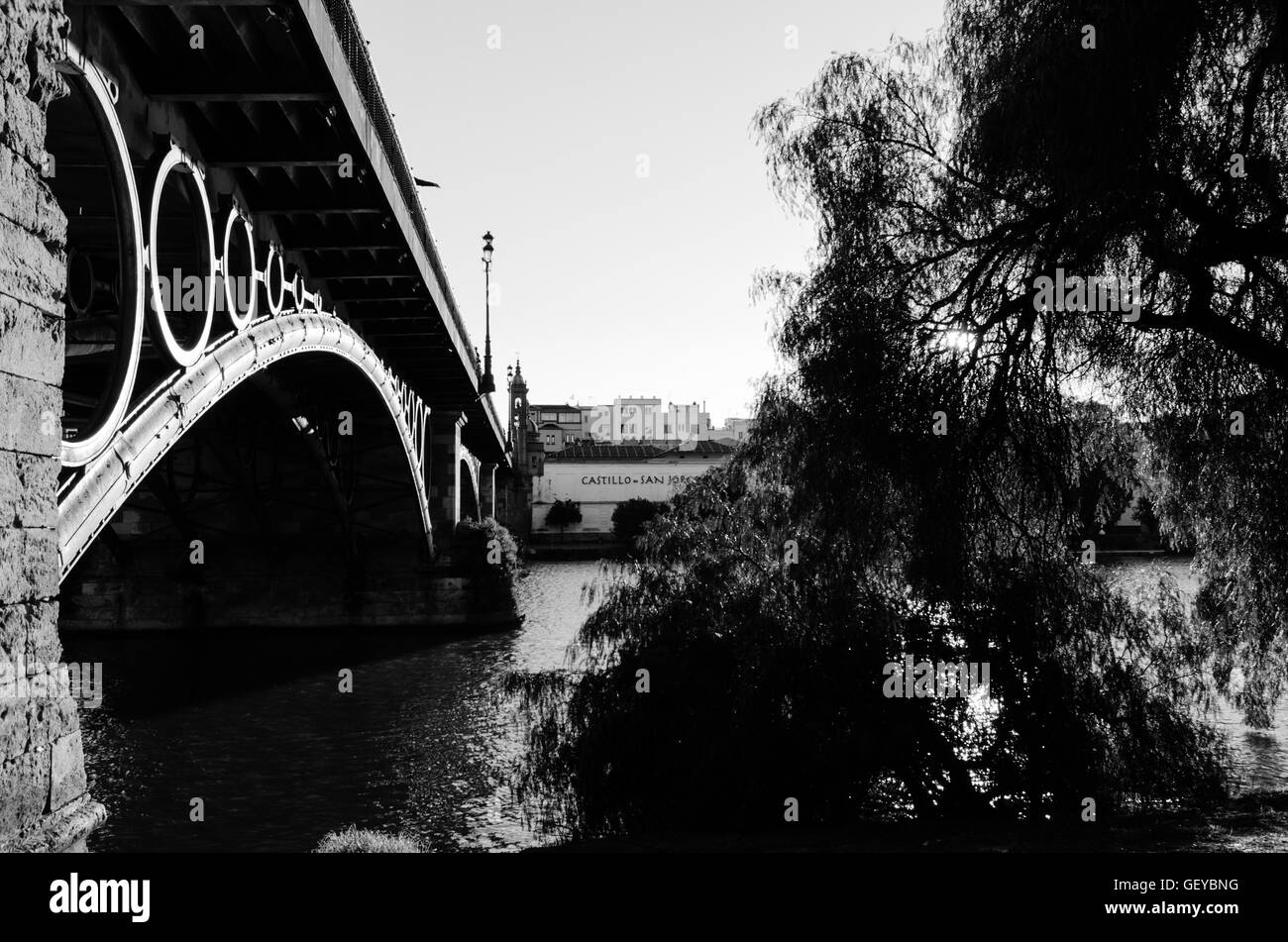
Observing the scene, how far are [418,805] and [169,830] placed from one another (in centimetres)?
288

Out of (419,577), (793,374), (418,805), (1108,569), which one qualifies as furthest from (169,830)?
(419,577)

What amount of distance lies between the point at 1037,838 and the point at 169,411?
25.9ft

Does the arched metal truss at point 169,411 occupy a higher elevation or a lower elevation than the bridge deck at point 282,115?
lower

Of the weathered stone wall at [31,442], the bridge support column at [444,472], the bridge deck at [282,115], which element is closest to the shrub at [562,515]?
the bridge support column at [444,472]

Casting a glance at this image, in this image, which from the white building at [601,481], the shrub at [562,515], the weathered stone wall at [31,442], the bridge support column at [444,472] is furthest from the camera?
the white building at [601,481]

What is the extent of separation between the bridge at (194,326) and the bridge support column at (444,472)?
115 inches

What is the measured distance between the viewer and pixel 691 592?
37.2 ft

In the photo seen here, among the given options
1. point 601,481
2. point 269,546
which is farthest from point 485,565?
point 601,481

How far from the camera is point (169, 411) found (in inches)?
393

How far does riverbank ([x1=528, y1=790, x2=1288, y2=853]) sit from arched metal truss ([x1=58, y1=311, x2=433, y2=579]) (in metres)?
4.30

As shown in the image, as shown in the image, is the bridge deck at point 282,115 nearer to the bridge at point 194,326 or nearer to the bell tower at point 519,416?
the bridge at point 194,326

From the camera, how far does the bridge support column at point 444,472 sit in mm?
35938

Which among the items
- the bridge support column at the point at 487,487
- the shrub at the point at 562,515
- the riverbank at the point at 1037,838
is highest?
the bridge support column at the point at 487,487

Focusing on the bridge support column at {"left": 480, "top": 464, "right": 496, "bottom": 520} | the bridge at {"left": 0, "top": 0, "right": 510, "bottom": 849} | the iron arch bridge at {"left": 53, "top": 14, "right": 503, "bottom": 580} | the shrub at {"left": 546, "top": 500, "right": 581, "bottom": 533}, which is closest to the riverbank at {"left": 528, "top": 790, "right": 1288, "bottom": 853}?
the iron arch bridge at {"left": 53, "top": 14, "right": 503, "bottom": 580}
